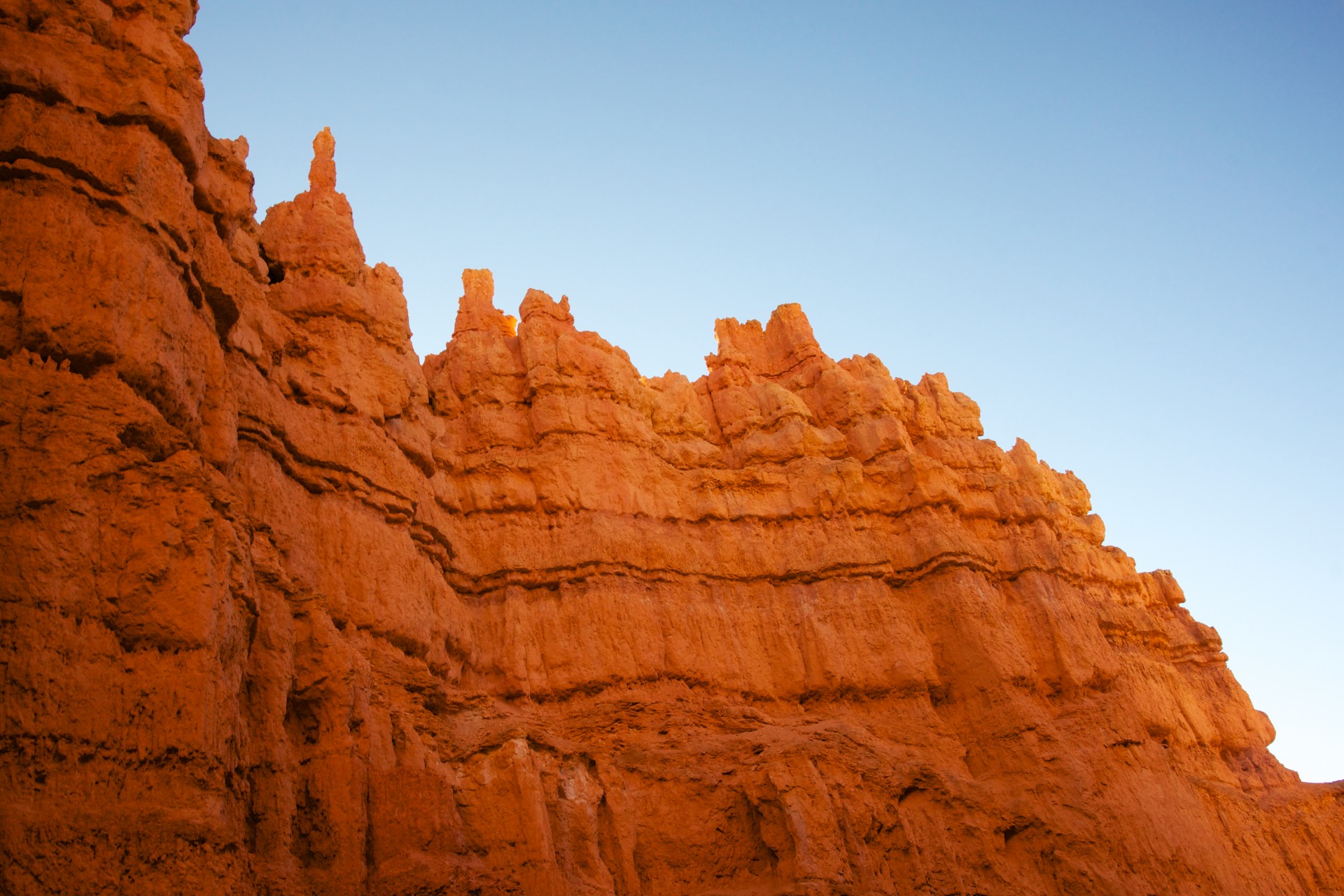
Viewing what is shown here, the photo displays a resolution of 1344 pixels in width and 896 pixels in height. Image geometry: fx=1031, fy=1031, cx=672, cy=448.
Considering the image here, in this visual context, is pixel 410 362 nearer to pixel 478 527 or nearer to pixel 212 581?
pixel 478 527

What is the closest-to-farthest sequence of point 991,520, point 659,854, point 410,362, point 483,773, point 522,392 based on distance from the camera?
point 483,773 < point 659,854 < point 410,362 < point 522,392 < point 991,520

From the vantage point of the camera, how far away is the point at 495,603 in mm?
22297

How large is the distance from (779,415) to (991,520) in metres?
6.51

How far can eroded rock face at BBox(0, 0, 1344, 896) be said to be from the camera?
10.5 meters

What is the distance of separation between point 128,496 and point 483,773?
26.6ft

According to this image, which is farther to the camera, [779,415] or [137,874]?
[779,415]

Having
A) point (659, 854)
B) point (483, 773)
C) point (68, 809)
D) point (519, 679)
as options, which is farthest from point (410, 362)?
point (68, 809)

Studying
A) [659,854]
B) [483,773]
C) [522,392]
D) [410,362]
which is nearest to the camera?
[483,773]

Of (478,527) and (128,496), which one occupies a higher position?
(478,527)

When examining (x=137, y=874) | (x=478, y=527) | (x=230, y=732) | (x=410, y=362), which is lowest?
(x=137, y=874)

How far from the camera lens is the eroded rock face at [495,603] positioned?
1052 centimetres

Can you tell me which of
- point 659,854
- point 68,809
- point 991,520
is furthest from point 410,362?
point 991,520

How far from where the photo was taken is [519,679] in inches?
837

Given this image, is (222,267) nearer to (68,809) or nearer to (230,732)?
(230,732)
